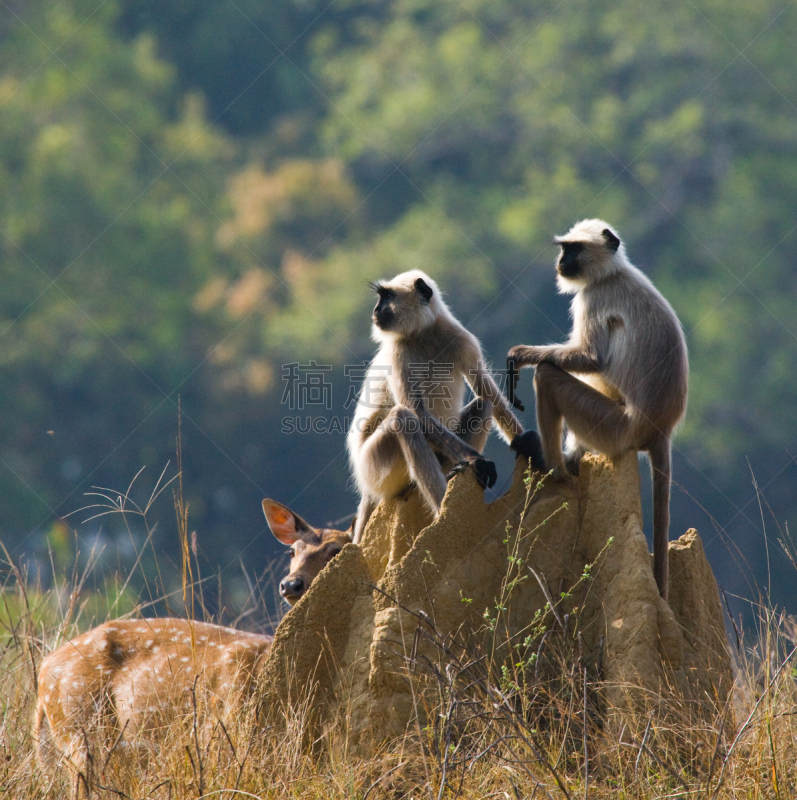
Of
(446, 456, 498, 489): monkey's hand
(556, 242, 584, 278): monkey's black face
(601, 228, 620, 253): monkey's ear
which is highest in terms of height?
(601, 228, 620, 253): monkey's ear

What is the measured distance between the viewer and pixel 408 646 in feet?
14.0

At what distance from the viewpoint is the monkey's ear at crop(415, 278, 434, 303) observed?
19.9 feet

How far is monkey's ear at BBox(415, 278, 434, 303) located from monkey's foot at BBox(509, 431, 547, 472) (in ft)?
4.72

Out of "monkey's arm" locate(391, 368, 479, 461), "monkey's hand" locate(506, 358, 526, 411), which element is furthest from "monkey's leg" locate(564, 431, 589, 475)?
"monkey's arm" locate(391, 368, 479, 461)

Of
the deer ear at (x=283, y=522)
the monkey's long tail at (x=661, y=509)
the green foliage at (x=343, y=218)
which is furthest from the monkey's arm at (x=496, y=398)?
the green foliage at (x=343, y=218)

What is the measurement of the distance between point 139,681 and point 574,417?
7.67ft

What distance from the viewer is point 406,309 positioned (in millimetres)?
6066

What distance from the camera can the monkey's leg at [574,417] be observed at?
490 cm

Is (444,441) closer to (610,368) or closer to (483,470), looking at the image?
(483,470)

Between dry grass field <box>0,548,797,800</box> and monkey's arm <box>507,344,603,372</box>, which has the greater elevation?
monkey's arm <box>507,344,603,372</box>

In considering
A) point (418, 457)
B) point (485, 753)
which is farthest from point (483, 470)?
point (485, 753)

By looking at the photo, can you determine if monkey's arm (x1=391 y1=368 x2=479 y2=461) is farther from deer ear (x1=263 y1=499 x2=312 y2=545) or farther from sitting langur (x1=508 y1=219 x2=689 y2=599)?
deer ear (x1=263 y1=499 x2=312 y2=545)

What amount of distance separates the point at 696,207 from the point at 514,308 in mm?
5046

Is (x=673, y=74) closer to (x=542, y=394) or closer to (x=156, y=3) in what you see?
→ (x=156, y=3)
